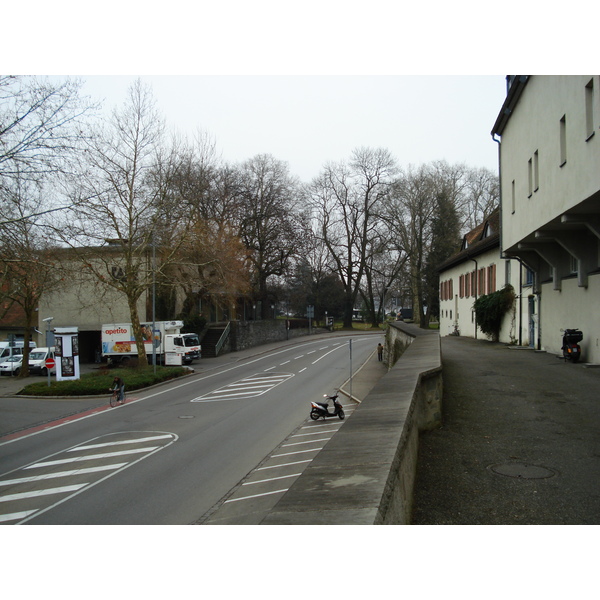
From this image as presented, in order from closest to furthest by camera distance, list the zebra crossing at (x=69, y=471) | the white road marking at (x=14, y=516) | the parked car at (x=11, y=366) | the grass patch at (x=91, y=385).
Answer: the white road marking at (x=14, y=516), the zebra crossing at (x=69, y=471), the grass patch at (x=91, y=385), the parked car at (x=11, y=366)

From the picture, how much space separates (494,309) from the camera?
101 feet

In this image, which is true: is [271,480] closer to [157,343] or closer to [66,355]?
[66,355]

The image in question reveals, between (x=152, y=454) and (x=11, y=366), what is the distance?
33825 millimetres

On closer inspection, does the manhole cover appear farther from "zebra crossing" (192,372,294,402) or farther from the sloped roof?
the sloped roof

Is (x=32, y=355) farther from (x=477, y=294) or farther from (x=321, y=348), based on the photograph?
(x=477, y=294)

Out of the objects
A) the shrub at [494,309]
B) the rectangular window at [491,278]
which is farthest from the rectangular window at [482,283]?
the shrub at [494,309]

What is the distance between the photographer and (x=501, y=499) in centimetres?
644

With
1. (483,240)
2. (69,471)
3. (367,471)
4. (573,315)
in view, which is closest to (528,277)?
(573,315)

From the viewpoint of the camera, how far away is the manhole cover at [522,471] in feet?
23.6

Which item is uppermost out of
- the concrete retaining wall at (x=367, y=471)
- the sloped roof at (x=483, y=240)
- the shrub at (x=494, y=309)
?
the sloped roof at (x=483, y=240)

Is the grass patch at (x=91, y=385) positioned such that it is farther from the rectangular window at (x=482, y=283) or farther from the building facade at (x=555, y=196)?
the rectangular window at (x=482, y=283)

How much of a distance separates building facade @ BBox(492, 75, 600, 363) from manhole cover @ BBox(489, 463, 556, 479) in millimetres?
7133

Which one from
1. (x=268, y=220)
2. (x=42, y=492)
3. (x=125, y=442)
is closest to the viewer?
(x=42, y=492)

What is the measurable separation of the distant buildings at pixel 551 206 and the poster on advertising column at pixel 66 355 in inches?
894
